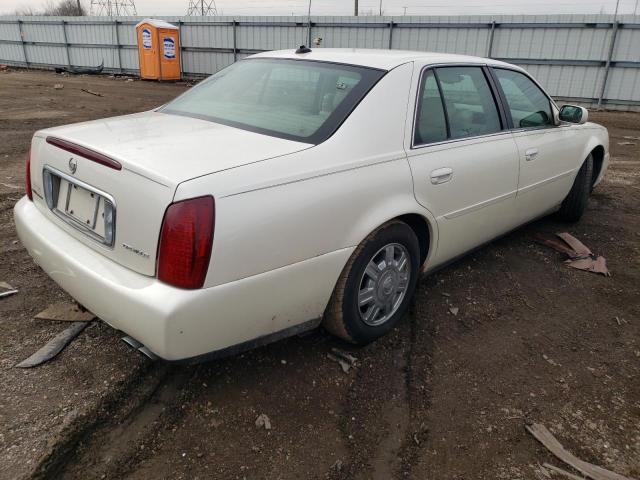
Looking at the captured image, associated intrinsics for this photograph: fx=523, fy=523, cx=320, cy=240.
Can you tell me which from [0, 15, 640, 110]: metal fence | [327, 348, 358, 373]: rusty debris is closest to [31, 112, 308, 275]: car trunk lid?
[327, 348, 358, 373]: rusty debris

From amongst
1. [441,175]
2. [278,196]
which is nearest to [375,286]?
[441,175]

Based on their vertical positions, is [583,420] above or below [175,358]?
below

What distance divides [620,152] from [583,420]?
8.31 m

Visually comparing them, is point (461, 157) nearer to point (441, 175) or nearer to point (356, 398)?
point (441, 175)

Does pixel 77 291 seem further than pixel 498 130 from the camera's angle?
No

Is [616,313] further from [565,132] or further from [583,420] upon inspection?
[565,132]

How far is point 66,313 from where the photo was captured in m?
3.11

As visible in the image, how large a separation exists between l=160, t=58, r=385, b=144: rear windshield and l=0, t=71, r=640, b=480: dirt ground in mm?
1228

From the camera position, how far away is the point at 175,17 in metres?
20.3

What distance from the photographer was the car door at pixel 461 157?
3.03 m


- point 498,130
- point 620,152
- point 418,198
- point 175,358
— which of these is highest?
point 498,130

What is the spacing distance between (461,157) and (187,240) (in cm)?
194

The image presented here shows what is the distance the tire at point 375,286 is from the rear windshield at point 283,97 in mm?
635

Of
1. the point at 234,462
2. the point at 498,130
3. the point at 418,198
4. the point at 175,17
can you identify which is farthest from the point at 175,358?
the point at 175,17
